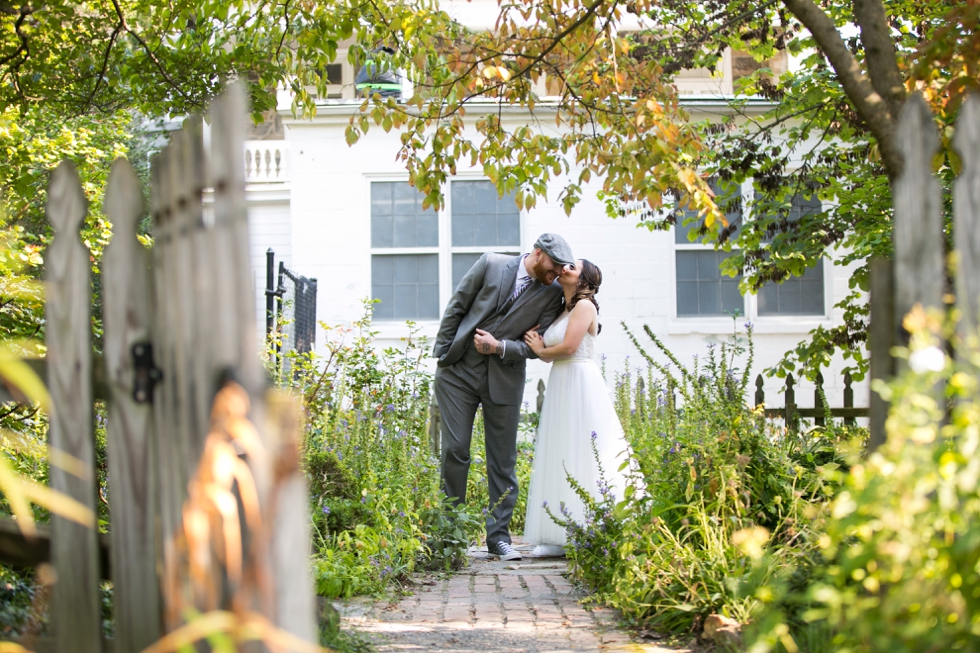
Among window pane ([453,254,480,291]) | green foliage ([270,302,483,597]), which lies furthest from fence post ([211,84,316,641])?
window pane ([453,254,480,291])

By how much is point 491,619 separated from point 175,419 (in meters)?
2.44

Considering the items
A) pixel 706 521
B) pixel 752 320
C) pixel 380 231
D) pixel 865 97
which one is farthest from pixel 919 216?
pixel 380 231

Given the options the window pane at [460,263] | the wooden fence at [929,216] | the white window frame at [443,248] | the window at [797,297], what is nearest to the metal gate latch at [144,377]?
the wooden fence at [929,216]

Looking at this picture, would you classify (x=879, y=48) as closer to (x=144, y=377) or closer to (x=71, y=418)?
(x=144, y=377)

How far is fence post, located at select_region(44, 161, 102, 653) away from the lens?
1.87 metres

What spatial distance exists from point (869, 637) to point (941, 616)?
16cm

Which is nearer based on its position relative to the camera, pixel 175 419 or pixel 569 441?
pixel 175 419

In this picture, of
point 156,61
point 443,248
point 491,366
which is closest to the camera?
→ point 156,61

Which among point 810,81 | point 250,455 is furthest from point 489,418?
Result: point 250,455

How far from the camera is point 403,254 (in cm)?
1171

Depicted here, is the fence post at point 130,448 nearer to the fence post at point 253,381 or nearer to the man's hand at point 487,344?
the fence post at point 253,381

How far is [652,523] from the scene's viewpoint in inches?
154

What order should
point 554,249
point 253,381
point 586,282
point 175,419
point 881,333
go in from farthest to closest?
point 586,282 < point 554,249 < point 881,333 < point 175,419 < point 253,381

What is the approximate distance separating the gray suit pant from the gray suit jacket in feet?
0.25
